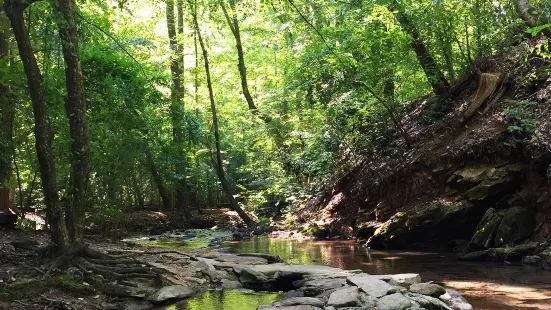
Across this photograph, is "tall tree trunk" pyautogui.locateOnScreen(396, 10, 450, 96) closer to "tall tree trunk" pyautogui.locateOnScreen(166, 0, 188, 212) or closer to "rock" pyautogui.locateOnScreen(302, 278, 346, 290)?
"tall tree trunk" pyautogui.locateOnScreen(166, 0, 188, 212)

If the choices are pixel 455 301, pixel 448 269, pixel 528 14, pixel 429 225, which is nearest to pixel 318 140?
pixel 429 225

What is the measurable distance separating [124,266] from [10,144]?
5788mm

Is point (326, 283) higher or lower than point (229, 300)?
higher

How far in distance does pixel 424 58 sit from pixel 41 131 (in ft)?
37.7

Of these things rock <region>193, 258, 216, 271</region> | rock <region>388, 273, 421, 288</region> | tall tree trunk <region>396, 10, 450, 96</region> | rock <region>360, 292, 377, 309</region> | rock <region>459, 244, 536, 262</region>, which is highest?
tall tree trunk <region>396, 10, 450, 96</region>

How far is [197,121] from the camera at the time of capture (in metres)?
17.9

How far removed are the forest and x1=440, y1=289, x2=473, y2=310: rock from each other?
633 mm

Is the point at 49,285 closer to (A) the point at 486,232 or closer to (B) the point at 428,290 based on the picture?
(B) the point at 428,290

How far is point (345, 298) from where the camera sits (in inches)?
239

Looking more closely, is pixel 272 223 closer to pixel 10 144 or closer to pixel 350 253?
pixel 350 253

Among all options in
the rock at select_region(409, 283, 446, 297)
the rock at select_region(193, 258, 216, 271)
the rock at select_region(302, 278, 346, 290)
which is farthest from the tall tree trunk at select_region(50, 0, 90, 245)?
the rock at select_region(409, 283, 446, 297)

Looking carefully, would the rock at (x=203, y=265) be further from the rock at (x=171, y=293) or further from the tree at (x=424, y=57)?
the tree at (x=424, y=57)

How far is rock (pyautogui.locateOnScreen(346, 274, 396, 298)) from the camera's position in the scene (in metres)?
6.25

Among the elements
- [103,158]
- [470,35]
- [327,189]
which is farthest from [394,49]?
[103,158]
